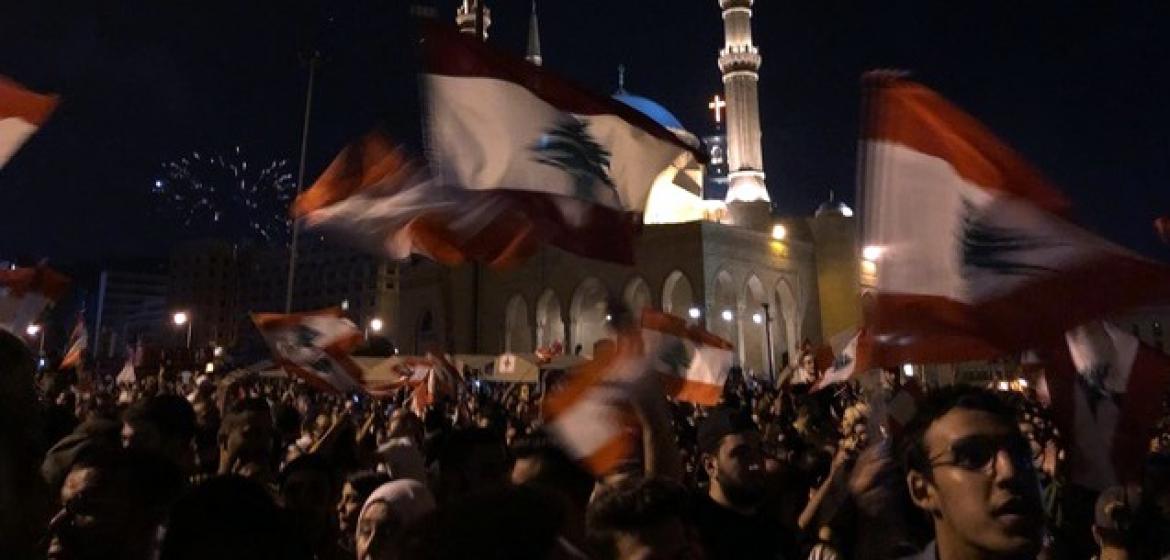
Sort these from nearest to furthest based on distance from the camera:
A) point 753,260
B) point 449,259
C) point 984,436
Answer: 1. point 984,436
2. point 449,259
3. point 753,260

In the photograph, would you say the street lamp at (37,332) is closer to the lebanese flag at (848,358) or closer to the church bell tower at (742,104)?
the lebanese flag at (848,358)

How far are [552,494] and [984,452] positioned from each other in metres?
1.45

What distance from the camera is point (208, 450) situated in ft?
19.4

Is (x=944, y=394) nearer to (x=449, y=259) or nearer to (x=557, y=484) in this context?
(x=557, y=484)

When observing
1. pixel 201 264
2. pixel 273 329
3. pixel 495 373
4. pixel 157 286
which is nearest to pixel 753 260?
pixel 495 373

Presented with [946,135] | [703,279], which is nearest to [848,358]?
[946,135]

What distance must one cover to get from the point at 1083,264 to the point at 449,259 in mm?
3410

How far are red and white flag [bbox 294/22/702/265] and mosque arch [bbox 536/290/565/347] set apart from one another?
1606 inches

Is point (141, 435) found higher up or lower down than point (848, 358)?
lower down

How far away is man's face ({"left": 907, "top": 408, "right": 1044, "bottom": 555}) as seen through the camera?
2402 millimetres

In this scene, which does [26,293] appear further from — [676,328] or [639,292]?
[639,292]

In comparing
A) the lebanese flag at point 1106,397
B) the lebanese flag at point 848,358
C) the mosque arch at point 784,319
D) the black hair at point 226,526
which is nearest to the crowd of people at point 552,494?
the black hair at point 226,526

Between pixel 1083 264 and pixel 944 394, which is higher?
pixel 1083 264

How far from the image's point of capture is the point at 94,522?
99.9 inches
